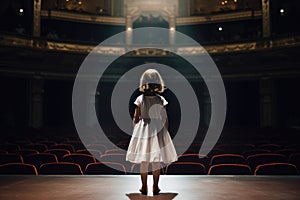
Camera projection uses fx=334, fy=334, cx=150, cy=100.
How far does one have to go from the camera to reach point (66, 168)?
4.55 metres

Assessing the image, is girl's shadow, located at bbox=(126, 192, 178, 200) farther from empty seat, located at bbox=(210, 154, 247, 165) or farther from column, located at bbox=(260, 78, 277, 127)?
column, located at bbox=(260, 78, 277, 127)

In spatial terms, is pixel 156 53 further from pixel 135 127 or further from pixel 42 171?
pixel 135 127

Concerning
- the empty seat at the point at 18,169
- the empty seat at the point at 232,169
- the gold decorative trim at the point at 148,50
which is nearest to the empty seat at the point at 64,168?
the empty seat at the point at 18,169

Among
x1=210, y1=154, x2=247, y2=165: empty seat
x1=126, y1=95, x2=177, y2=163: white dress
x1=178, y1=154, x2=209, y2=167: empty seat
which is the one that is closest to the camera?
x1=126, y1=95, x2=177, y2=163: white dress

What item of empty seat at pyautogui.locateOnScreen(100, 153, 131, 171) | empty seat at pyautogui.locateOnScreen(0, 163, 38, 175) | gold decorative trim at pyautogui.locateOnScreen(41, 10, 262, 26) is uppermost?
gold decorative trim at pyautogui.locateOnScreen(41, 10, 262, 26)

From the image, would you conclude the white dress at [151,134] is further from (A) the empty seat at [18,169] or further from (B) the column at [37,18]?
(B) the column at [37,18]

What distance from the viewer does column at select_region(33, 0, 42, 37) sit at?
56.8 ft

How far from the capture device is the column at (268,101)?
16703 mm

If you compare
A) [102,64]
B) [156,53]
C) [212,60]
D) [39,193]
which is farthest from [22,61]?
[39,193]

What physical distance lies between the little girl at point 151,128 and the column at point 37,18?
16.0m

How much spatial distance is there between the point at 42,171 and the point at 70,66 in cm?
1305

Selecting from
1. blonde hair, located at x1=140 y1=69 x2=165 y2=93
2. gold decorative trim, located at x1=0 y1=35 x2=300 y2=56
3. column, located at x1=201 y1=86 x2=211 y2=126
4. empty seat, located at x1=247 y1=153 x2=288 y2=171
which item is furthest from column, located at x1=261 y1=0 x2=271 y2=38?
blonde hair, located at x1=140 y1=69 x2=165 y2=93

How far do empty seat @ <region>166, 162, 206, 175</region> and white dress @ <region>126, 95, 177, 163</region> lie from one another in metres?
2.18

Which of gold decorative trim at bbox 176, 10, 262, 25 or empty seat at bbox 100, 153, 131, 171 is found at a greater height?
gold decorative trim at bbox 176, 10, 262, 25
